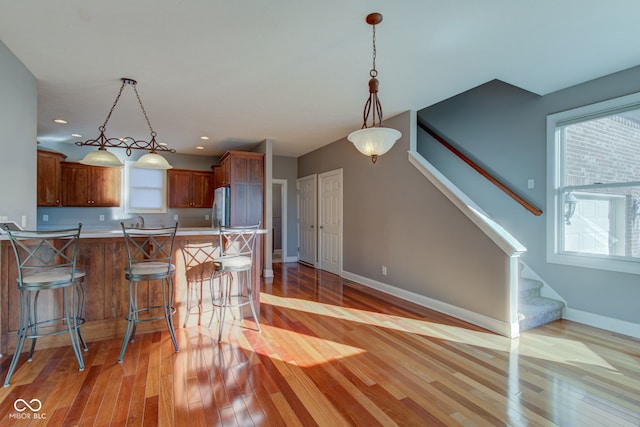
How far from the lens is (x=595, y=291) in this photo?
315 cm

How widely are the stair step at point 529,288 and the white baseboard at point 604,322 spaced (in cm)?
33

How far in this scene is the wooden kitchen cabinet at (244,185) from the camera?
541 centimetres

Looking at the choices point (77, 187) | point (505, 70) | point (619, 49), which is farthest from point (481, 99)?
point (77, 187)

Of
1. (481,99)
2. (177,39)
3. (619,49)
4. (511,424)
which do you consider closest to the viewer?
(511,424)

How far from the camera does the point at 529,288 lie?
11.5ft

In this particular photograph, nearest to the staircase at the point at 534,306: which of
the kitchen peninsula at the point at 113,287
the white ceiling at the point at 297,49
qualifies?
the white ceiling at the point at 297,49

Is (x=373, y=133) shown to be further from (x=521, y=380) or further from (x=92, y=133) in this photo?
(x=92, y=133)

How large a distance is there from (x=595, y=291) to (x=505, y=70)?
8.35 ft

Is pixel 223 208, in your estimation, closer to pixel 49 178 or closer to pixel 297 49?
pixel 49 178

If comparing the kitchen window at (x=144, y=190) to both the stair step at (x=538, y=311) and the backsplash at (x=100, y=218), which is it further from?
the stair step at (x=538, y=311)

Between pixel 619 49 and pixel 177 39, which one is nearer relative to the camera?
pixel 177 39

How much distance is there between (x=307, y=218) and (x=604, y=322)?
16.7ft

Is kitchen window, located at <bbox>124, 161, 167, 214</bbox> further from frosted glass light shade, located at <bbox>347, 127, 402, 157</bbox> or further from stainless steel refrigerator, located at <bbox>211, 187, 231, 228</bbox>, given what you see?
frosted glass light shade, located at <bbox>347, 127, 402, 157</bbox>

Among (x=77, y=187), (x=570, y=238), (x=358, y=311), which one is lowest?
(x=358, y=311)
